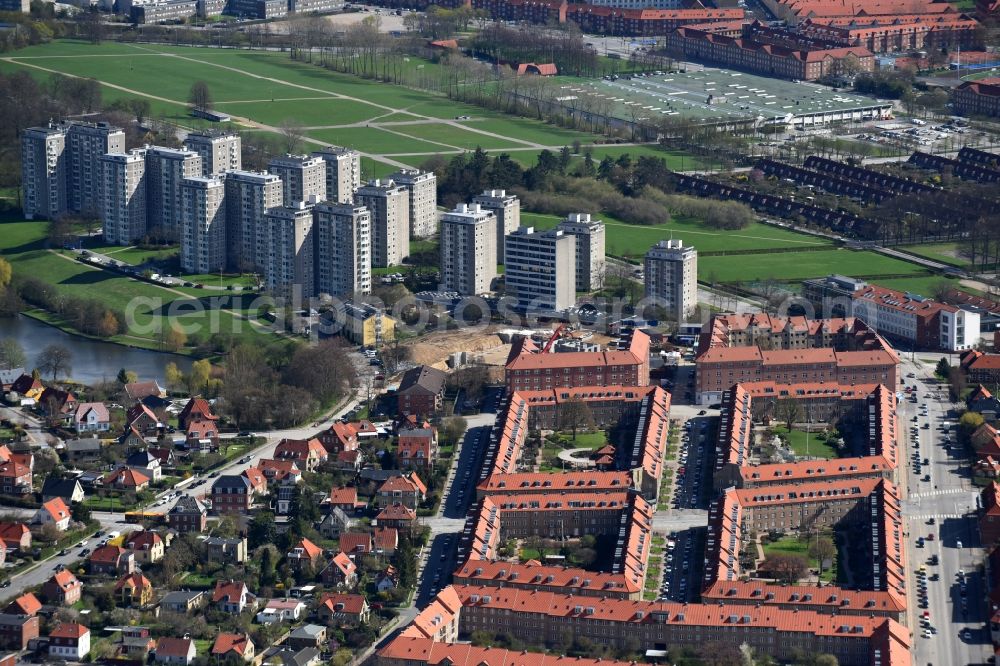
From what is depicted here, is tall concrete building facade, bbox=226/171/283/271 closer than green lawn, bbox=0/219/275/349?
No

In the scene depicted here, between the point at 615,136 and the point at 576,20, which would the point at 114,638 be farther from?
the point at 576,20

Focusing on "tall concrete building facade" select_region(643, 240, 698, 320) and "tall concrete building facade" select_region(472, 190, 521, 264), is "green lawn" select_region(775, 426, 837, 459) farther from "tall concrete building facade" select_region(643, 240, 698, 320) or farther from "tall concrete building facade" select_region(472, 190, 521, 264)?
"tall concrete building facade" select_region(472, 190, 521, 264)

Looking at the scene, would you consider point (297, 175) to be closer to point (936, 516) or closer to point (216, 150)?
point (216, 150)

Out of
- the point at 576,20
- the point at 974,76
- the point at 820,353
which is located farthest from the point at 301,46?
the point at 820,353

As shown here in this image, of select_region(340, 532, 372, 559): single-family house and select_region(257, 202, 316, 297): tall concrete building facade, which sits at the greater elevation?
select_region(257, 202, 316, 297): tall concrete building facade

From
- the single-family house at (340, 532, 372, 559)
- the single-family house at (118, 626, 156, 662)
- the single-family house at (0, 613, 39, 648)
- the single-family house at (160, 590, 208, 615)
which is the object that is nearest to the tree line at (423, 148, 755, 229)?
the single-family house at (340, 532, 372, 559)

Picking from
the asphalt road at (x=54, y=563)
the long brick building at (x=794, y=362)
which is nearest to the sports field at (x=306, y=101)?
the long brick building at (x=794, y=362)

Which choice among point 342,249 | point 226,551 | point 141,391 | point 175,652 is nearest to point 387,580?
point 226,551
